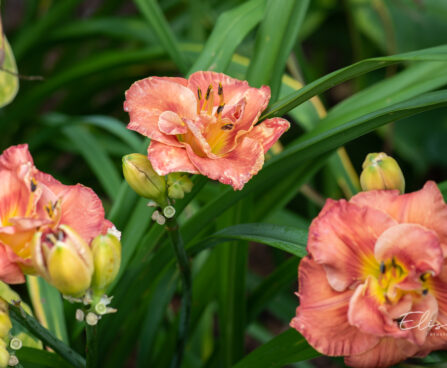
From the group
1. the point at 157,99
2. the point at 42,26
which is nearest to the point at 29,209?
the point at 157,99

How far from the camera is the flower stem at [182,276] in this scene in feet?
1.72

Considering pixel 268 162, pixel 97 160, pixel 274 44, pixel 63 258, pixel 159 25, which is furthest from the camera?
pixel 97 160

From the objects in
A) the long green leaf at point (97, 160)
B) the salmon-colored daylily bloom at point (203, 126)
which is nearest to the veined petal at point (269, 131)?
the salmon-colored daylily bloom at point (203, 126)

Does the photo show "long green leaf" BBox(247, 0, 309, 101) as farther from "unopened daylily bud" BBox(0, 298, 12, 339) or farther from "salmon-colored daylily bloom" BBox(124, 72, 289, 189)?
"unopened daylily bud" BBox(0, 298, 12, 339)

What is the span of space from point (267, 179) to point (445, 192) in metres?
0.18

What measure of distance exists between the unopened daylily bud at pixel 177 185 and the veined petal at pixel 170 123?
0.04 m

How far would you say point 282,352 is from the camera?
545 millimetres

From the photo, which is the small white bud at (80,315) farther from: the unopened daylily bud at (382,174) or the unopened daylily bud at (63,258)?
the unopened daylily bud at (382,174)

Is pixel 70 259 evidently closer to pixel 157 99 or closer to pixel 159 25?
pixel 157 99

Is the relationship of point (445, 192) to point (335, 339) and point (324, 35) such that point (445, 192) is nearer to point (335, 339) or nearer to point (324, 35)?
point (335, 339)

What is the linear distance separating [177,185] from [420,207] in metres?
0.19

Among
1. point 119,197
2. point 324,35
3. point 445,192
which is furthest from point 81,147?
point 324,35

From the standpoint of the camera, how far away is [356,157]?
5.06ft

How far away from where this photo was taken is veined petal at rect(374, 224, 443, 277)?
41 cm
